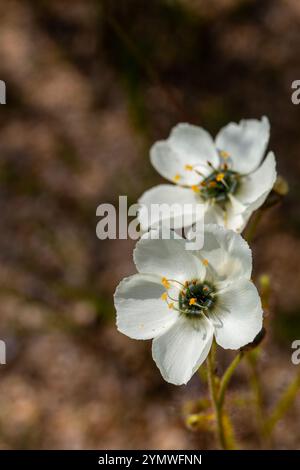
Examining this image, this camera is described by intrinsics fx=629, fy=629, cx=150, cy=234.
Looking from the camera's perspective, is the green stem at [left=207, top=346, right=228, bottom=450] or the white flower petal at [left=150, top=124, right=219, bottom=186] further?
the white flower petal at [left=150, top=124, right=219, bottom=186]

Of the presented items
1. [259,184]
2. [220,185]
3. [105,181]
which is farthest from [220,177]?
[105,181]

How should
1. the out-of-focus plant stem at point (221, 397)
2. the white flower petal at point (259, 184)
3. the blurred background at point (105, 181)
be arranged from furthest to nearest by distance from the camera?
1. the blurred background at point (105, 181)
2. the white flower petal at point (259, 184)
3. the out-of-focus plant stem at point (221, 397)

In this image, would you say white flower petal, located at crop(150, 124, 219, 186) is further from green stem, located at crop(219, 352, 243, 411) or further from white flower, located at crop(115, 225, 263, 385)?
green stem, located at crop(219, 352, 243, 411)

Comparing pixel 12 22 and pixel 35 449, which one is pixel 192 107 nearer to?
pixel 12 22

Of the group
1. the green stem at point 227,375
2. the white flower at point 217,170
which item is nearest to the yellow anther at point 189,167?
the white flower at point 217,170

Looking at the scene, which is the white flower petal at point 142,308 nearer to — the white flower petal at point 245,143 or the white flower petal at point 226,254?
the white flower petal at point 226,254

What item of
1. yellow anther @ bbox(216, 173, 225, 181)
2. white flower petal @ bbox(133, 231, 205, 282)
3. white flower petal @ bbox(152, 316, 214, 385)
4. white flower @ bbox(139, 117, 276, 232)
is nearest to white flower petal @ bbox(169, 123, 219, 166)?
white flower @ bbox(139, 117, 276, 232)

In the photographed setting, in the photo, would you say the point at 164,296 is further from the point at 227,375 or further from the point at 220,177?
the point at 220,177
